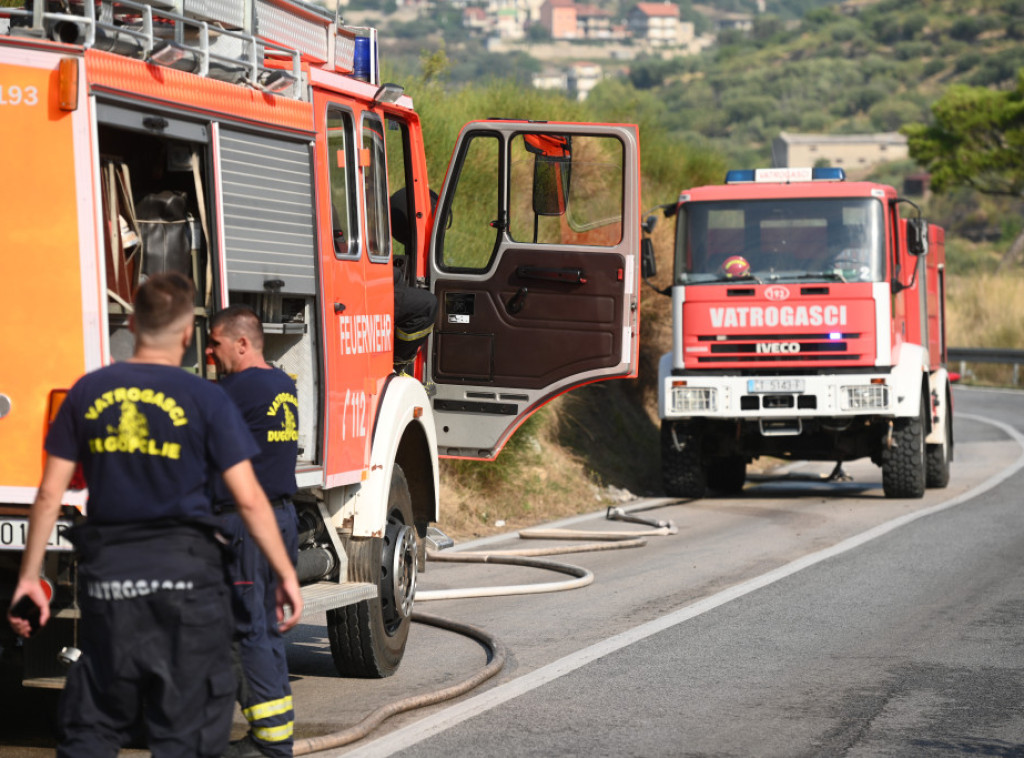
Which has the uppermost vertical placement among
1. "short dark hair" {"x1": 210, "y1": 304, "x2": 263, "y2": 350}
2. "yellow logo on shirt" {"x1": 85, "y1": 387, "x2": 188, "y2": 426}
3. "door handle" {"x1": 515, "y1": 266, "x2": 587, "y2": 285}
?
"door handle" {"x1": 515, "y1": 266, "x2": 587, "y2": 285}

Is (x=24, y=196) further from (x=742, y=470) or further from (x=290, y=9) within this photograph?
(x=742, y=470)

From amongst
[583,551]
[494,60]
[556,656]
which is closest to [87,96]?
[556,656]

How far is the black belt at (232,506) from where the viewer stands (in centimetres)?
506

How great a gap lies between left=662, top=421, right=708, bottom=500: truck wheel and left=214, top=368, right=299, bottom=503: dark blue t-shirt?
33.8 feet

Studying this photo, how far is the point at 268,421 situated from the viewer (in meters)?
5.43

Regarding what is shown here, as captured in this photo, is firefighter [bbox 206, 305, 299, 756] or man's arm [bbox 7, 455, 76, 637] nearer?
man's arm [bbox 7, 455, 76, 637]

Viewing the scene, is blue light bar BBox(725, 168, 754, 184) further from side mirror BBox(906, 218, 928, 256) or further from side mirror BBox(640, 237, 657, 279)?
side mirror BBox(906, 218, 928, 256)

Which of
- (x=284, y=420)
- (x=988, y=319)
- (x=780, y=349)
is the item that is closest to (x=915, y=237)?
(x=780, y=349)

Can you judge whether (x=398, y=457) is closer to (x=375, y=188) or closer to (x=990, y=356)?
(x=375, y=188)

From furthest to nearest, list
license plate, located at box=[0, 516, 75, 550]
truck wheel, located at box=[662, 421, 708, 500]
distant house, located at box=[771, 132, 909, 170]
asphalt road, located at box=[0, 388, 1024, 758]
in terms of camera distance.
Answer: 1. distant house, located at box=[771, 132, 909, 170]
2. truck wheel, located at box=[662, 421, 708, 500]
3. asphalt road, located at box=[0, 388, 1024, 758]
4. license plate, located at box=[0, 516, 75, 550]

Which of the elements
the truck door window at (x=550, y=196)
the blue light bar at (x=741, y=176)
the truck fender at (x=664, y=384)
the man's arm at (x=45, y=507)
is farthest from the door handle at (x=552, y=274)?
the blue light bar at (x=741, y=176)

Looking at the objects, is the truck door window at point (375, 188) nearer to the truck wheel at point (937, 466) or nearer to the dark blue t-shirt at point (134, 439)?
the dark blue t-shirt at point (134, 439)

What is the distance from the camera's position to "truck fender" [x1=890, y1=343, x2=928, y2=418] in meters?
14.9

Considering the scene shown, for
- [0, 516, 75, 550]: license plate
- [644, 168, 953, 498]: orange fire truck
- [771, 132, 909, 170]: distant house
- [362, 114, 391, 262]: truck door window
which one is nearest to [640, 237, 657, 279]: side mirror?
[644, 168, 953, 498]: orange fire truck
